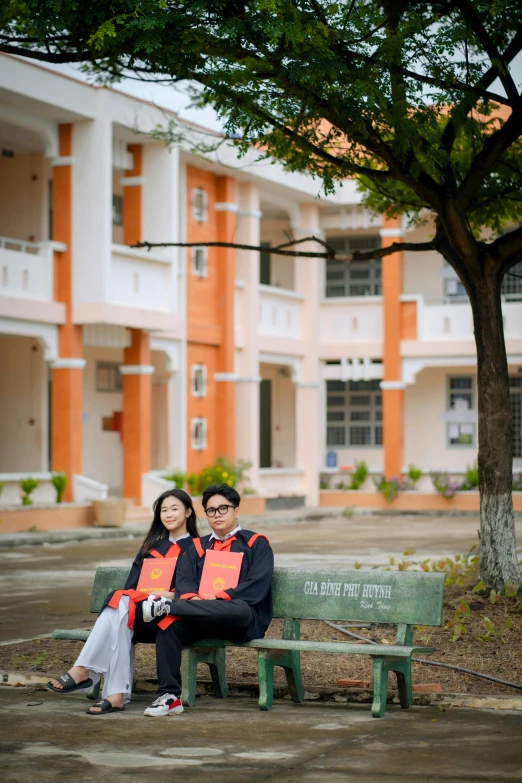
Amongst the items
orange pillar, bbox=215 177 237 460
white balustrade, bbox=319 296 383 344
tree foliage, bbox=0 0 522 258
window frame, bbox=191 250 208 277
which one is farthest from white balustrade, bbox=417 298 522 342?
tree foliage, bbox=0 0 522 258

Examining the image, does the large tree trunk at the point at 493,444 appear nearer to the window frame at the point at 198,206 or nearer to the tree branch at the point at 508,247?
the tree branch at the point at 508,247

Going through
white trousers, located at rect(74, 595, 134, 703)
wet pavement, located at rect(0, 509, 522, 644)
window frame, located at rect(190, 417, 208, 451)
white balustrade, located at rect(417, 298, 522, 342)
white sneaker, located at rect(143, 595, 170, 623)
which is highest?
white balustrade, located at rect(417, 298, 522, 342)

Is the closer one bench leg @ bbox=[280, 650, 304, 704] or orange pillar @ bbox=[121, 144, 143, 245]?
bench leg @ bbox=[280, 650, 304, 704]

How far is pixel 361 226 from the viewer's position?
31.4 m

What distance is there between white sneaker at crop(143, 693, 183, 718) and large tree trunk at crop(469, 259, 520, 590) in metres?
3.78

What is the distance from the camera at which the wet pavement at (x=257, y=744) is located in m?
5.52

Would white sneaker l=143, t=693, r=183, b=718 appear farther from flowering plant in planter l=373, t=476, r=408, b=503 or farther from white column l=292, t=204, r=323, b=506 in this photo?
white column l=292, t=204, r=323, b=506

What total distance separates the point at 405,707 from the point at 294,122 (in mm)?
4941

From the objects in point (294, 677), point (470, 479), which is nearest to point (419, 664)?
point (294, 677)

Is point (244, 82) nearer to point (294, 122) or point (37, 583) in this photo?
point (294, 122)

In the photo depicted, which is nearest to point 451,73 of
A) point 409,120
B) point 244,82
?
point 409,120

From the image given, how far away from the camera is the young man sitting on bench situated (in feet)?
23.0

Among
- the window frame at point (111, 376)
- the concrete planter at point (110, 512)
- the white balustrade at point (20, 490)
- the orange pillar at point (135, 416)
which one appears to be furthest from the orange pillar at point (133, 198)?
the concrete planter at point (110, 512)

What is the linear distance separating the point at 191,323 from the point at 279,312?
400cm
